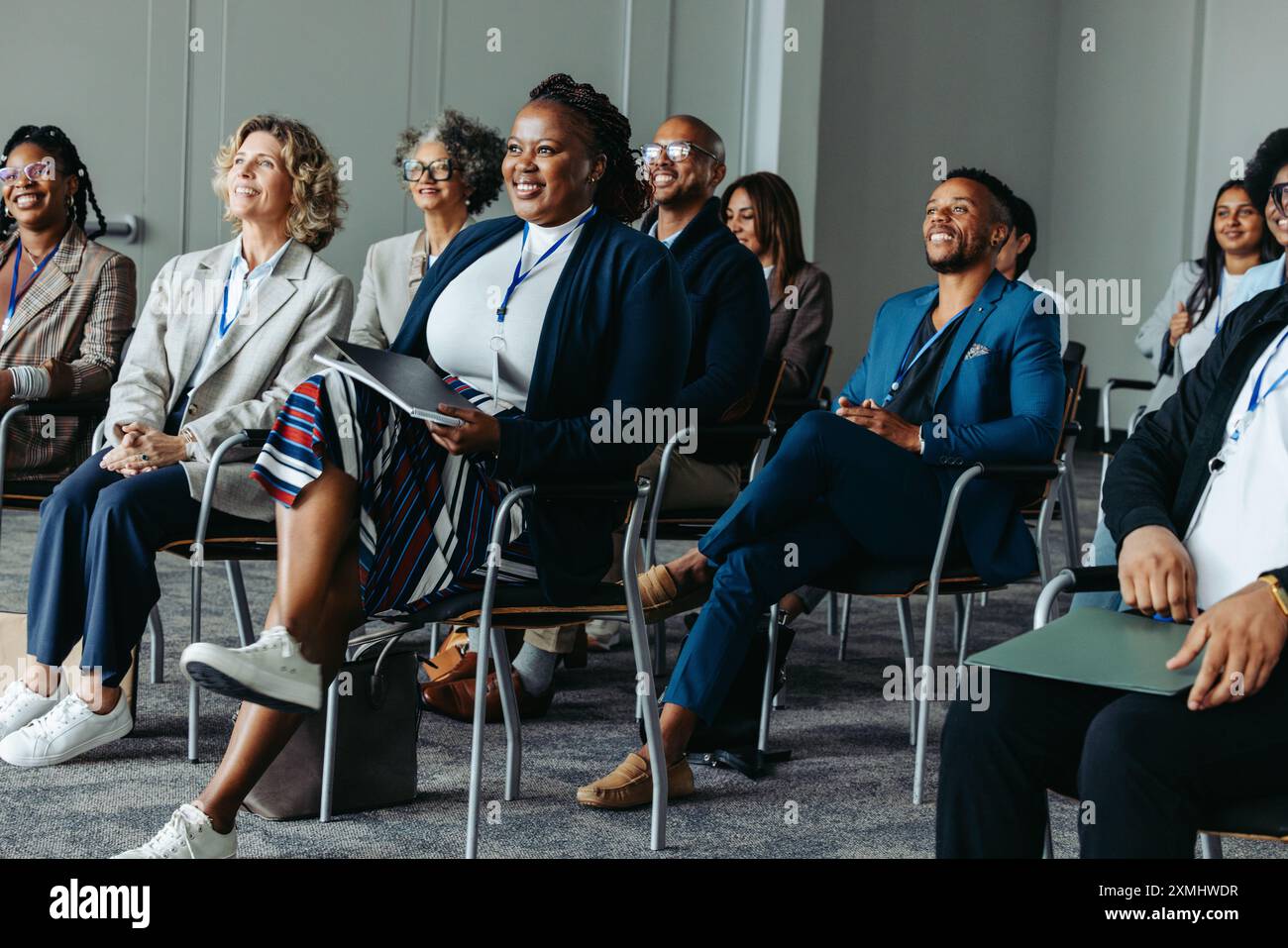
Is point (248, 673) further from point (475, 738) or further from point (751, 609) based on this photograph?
point (751, 609)

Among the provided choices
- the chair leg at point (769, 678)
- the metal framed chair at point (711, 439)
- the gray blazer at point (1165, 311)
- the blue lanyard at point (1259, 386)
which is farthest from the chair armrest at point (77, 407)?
the gray blazer at point (1165, 311)

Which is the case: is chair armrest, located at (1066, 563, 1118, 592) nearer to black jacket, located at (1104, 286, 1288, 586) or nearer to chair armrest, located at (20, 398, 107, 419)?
black jacket, located at (1104, 286, 1288, 586)

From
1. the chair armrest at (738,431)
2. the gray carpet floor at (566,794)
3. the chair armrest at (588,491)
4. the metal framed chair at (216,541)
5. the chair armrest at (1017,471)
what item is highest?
the chair armrest at (738,431)

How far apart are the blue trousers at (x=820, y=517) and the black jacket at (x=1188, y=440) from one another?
2.58 feet

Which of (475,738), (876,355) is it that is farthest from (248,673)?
(876,355)

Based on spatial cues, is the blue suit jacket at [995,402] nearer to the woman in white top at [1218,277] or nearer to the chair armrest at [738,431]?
the chair armrest at [738,431]

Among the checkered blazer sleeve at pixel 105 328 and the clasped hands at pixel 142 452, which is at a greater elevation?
the checkered blazer sleeve at pixel 105 328

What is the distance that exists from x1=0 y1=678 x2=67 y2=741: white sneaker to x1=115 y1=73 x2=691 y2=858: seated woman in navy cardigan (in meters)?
0.84

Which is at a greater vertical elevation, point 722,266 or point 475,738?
point 722,266

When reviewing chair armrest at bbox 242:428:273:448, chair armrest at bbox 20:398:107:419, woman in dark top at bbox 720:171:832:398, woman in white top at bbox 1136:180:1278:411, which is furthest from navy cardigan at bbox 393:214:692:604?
woman in white top at bbox 1136:180:1278:411

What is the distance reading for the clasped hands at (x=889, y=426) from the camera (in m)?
2.77

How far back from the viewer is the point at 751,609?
2.64 meters

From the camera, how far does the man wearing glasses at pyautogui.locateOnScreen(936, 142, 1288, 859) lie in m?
1.44

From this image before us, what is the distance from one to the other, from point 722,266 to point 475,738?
1506 millimetres
